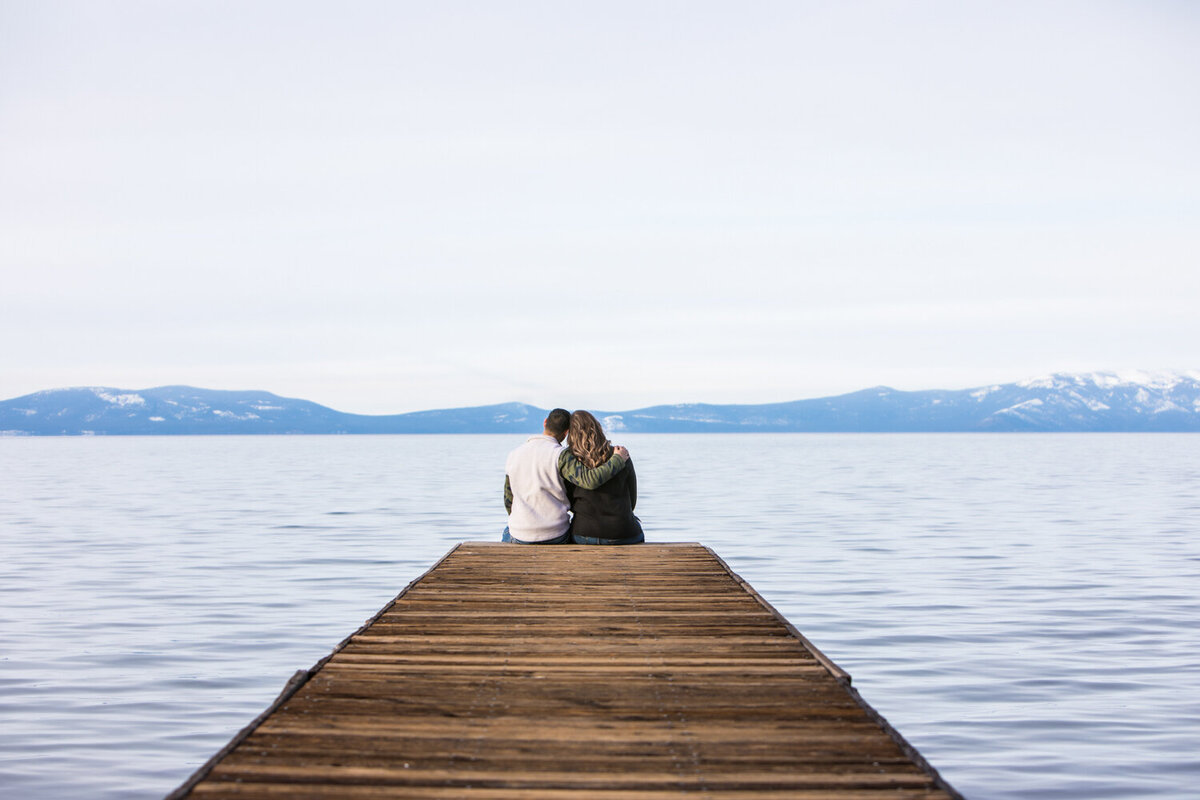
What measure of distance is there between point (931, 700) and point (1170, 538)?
56.8ft

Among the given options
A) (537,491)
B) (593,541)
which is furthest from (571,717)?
(593,541)

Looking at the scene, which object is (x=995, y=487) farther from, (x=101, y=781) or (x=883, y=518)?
(x=101, y=781)

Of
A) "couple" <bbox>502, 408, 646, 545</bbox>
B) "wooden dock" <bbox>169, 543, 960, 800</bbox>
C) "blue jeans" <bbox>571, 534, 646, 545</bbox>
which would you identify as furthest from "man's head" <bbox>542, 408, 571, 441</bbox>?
"wooden dock" <bbox>169, 543, 960, 800</bbox>

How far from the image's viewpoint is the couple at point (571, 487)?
37.6 feet

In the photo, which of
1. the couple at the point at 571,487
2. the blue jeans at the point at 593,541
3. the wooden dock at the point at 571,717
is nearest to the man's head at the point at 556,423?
the couple at the point at 571,487

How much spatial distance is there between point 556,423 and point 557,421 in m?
0.03

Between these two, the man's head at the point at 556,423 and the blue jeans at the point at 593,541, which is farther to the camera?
the blue jeans at the point at 593,541

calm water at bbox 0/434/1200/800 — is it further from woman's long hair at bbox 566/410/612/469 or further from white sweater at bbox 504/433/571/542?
woman's long hair at bbox 566/410/612/469

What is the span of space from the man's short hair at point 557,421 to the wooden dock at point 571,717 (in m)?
3.08

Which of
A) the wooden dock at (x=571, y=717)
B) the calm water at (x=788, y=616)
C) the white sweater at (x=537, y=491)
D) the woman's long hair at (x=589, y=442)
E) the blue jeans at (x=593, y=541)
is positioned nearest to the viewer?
the wooden dock at (x=571, y=717)

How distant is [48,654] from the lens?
12227mm

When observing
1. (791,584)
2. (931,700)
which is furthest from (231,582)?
(931,700)

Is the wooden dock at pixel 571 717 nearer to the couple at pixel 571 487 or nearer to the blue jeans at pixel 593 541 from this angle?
the couple at pixel 571 487

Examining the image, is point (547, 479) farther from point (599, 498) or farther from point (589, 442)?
point (599, 498)
